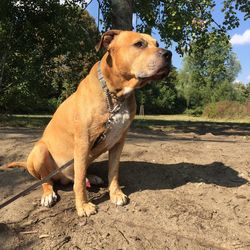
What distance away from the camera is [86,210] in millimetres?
3645

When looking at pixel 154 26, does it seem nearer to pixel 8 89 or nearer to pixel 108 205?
pixel 8 89

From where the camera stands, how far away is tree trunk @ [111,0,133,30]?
9.80 m

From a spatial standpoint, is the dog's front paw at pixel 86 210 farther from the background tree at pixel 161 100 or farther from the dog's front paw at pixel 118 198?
the background tree at pixel 161 100

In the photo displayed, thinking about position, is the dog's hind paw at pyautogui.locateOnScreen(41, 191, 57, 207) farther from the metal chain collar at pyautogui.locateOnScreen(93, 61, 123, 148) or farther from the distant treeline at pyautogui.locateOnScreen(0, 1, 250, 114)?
the distant treeline at pyautogui.locateOnScreen(0, 1, 250, 114)

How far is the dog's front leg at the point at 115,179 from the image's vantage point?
3.87 m

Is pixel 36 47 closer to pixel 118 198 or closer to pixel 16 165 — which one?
pixel 16 165

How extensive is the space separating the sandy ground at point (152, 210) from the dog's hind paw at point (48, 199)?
0.06 meters

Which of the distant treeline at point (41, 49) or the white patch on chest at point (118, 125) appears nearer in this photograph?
the white patch on chest at point (118, 125)

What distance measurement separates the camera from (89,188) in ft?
14.1

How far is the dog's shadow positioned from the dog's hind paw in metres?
0.52

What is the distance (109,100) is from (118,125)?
27 cm

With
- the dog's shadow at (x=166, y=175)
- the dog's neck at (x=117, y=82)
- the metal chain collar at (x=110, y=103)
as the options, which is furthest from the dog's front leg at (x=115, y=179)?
the dog's neck at (x=117, y=82)

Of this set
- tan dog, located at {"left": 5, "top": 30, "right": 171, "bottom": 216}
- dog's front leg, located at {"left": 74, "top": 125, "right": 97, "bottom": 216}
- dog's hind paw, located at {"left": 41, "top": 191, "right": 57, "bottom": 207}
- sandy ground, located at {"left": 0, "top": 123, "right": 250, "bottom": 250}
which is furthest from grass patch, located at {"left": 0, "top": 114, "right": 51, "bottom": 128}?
dog's front leg, located at {"left": 74, "top": 125, "right": 97, "bottom": 216}

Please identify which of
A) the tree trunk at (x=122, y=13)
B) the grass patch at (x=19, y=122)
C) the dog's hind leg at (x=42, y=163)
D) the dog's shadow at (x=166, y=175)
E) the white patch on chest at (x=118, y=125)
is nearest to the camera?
the white patch on chest at (x=118, y=125)
